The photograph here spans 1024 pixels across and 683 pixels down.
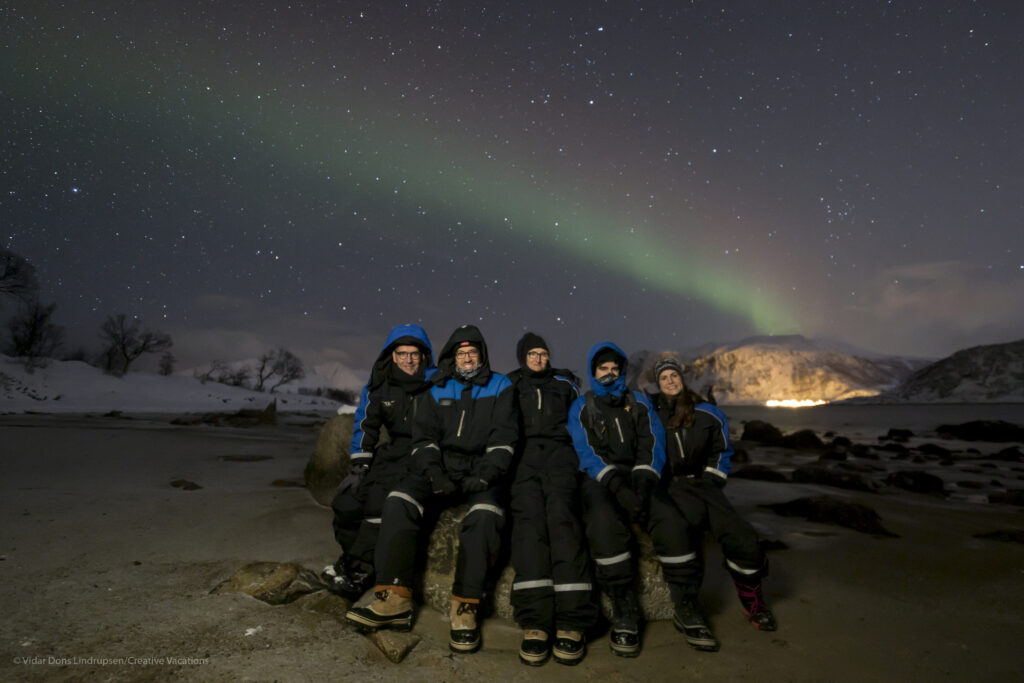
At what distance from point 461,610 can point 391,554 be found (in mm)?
634

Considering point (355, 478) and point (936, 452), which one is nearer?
point (355, 478)

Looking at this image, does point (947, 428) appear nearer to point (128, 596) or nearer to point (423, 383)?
point (423, 383)

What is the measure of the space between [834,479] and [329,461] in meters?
10.1

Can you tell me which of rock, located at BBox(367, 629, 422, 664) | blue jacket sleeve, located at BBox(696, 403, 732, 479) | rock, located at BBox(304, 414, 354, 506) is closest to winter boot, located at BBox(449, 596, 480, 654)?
rock, located at BBox(367, 629, 422, 664)

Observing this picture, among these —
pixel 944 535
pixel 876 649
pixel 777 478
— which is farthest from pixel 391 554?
pixel 777 478

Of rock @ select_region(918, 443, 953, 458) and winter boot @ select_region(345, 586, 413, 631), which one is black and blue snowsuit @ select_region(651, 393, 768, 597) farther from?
rock @ select_region(918, 443, 953, 458)

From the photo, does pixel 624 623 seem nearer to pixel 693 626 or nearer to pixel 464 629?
pixel 693 626

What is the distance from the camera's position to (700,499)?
4023 mm

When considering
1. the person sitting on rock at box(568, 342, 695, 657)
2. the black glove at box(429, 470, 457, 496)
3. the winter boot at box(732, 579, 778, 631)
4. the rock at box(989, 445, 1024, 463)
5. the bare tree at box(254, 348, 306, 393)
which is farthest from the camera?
the bare tree at box(254, 348, 306, 393)

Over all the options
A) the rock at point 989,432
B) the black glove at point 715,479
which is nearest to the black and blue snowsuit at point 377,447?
the black glove at point 715,479

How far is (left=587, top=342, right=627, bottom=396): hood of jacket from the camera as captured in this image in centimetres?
465

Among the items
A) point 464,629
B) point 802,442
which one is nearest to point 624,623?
point 464,629

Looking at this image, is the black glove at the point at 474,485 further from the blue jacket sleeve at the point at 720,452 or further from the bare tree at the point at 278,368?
the bare tree at the point at 278,368

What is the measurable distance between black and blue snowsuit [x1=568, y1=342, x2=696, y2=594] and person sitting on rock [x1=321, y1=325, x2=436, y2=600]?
1.63 meters
